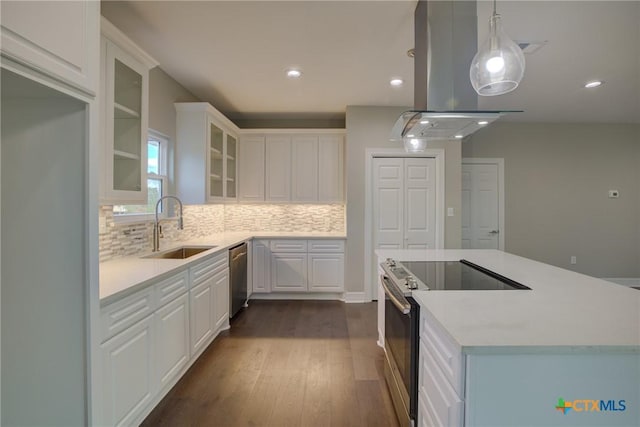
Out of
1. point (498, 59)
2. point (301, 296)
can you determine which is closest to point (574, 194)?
point (301, 296)

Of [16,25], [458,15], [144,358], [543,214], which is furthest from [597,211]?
[16,25]

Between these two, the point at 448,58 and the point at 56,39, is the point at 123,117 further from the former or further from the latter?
the point at 448,58

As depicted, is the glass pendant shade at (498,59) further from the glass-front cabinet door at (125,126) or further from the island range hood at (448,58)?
the glass-front cabinet door at (125,126)

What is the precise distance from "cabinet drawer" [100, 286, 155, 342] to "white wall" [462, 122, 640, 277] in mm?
4740

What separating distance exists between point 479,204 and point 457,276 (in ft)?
11.3

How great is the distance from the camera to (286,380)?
2244 millimetres

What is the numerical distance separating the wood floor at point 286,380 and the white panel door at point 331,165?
1.79 meters

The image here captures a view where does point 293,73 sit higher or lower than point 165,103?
higher

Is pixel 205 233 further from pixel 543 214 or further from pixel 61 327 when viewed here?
pixel 543 214

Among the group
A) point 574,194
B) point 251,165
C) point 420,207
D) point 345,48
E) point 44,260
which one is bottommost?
point 44,260

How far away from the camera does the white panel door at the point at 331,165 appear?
4367 millimetres

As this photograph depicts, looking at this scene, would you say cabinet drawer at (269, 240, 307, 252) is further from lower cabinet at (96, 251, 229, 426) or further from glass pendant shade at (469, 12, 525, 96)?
glass pendant shade at (469, 12, 525, 96)

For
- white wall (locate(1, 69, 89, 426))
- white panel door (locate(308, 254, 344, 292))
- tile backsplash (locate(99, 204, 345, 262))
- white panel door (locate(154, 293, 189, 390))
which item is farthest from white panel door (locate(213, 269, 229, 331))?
white wall (locate(1, 69, 89, 426))

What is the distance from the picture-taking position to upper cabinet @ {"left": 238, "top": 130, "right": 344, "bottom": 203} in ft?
14.3
